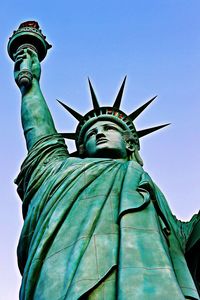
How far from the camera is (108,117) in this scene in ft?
31.8

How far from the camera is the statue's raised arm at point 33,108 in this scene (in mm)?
9755

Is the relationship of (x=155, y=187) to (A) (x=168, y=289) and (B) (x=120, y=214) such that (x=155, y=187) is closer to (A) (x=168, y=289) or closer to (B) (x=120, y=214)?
(B) (x=120, y=214)

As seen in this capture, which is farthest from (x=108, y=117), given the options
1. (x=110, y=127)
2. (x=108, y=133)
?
(x=108, y=133)

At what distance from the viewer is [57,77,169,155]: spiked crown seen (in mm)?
9711

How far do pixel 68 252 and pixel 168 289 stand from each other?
1097 millimetres

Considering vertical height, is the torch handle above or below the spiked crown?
above

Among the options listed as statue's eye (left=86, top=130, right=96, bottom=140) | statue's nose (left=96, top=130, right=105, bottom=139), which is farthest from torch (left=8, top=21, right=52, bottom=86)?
statue's nose (left=96, top=130, right=105, bottom=139)

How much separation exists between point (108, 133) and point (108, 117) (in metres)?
0.37

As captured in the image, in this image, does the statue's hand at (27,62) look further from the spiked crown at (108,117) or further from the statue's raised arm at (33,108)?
the spiked crown at (108,117)

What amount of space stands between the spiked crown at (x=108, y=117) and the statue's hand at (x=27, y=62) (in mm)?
724

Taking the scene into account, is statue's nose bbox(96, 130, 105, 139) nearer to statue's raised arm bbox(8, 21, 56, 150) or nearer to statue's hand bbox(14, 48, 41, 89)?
statue's raised arm bbox(8, 21, 56, 150)

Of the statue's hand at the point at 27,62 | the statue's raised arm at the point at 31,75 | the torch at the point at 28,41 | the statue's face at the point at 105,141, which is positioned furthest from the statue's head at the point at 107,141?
the torch at the point at 28,41

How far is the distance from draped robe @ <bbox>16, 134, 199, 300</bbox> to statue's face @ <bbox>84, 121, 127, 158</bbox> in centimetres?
33

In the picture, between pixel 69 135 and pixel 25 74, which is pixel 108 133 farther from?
pixel 25 74
